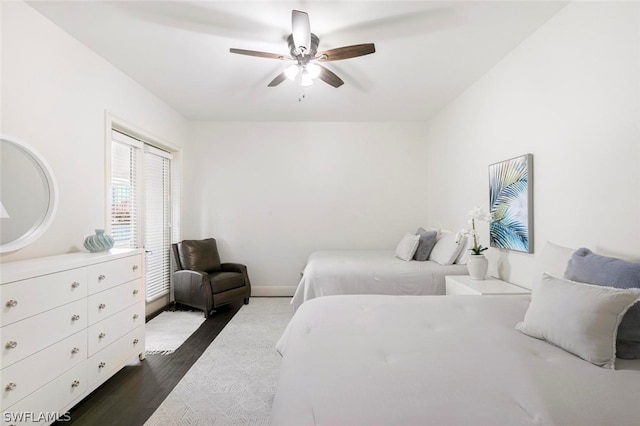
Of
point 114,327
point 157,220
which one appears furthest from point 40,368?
point 157,220

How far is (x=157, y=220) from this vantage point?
12.9ft

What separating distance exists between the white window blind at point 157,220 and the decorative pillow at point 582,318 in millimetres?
3995

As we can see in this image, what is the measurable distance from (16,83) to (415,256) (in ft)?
12.9

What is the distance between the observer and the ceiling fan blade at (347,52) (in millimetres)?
2131

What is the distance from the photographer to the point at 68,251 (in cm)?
231

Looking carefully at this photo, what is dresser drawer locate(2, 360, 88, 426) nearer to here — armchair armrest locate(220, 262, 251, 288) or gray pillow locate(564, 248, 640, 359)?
armchair armrest locate(220, 262, 251, 288)

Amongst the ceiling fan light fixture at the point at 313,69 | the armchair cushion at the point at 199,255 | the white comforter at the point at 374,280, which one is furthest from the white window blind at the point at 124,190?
the ceiling fan light fixture at the point at 313,69

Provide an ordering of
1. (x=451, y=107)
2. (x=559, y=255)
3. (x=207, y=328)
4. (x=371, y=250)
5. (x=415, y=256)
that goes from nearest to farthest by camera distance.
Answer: (x=559, y=255)
(x=207, y=328)
(x=415, y=256)
(x=451, y=107)
(x=371, y=250)

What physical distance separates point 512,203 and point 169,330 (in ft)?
12.4

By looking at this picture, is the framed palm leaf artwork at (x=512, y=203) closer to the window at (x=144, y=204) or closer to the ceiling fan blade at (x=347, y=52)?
the ceiling fan blade at (x=347, y=52)

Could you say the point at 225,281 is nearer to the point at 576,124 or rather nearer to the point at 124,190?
the point at 124,190

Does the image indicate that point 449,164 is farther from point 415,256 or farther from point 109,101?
point 109,101

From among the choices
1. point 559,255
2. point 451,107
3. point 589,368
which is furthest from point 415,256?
point 589,368

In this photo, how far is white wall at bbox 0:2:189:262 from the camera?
6.36 ft
